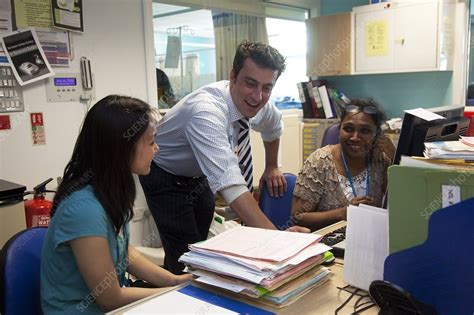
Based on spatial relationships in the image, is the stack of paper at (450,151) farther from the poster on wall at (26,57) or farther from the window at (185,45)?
the window at (185,45)

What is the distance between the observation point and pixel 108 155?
125 cm

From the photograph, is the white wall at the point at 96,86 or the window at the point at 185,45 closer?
the white wall at the point at 96,86

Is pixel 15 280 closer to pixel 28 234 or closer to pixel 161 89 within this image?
pixel 28 234

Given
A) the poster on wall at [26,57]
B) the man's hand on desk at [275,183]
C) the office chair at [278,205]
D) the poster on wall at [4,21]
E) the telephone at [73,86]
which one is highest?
the poster on wall at [4,21]

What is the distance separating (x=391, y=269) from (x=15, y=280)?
0.98m

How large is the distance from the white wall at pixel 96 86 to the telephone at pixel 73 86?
0.03m

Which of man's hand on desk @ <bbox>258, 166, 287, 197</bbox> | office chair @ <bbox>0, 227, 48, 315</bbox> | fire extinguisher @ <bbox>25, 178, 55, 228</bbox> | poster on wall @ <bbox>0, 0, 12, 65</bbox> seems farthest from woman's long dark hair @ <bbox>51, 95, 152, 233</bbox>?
poster on wall @ <bbox>0, 0, 12, 65</bbox>

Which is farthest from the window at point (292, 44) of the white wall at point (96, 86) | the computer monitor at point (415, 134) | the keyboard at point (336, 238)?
the computer monitor at point (415, 134)

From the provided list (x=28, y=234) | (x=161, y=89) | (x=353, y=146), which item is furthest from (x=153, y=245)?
(x=28, y=234)

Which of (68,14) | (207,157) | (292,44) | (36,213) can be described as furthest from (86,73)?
(292,44)

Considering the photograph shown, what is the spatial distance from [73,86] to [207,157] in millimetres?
1734

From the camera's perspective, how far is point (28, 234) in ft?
4.24

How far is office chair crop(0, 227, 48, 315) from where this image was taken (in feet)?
3.84

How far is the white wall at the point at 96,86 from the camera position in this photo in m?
2.72
